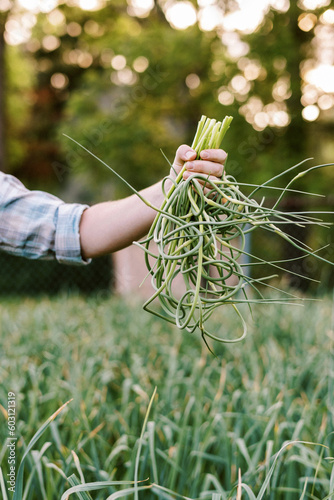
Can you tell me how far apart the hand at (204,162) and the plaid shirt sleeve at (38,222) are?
420 mm

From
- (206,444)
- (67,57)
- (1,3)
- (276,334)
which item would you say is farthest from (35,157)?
(206,444)

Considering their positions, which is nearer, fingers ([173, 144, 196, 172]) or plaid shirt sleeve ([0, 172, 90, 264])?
fingers ([173, 144, 196, 172])

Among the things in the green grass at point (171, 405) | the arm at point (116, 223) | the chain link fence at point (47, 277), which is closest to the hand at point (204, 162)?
the arm at point (116, 223)

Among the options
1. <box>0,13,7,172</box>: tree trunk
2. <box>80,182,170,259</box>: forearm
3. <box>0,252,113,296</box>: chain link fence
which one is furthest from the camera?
<box>0,13,7,172</box>: tree trunk

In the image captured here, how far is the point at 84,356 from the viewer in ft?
8.22

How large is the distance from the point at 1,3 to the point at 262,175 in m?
4.42

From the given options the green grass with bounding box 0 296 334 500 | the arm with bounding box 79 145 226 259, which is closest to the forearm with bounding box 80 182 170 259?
the arm with bounding box 79 145 226 259

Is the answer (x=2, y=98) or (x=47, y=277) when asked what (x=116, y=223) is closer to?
(x=47, y=277)

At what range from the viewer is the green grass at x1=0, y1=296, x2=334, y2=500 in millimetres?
1415

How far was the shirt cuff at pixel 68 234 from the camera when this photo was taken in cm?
129

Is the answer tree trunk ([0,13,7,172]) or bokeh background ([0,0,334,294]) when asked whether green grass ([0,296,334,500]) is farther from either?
tree trunk ([0,13,7,172])

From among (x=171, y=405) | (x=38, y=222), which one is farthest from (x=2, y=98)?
(x=38, y=222)

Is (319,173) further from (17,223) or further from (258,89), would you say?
(17,223)

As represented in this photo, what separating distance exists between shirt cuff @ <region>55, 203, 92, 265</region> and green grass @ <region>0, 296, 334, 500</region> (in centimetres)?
42
